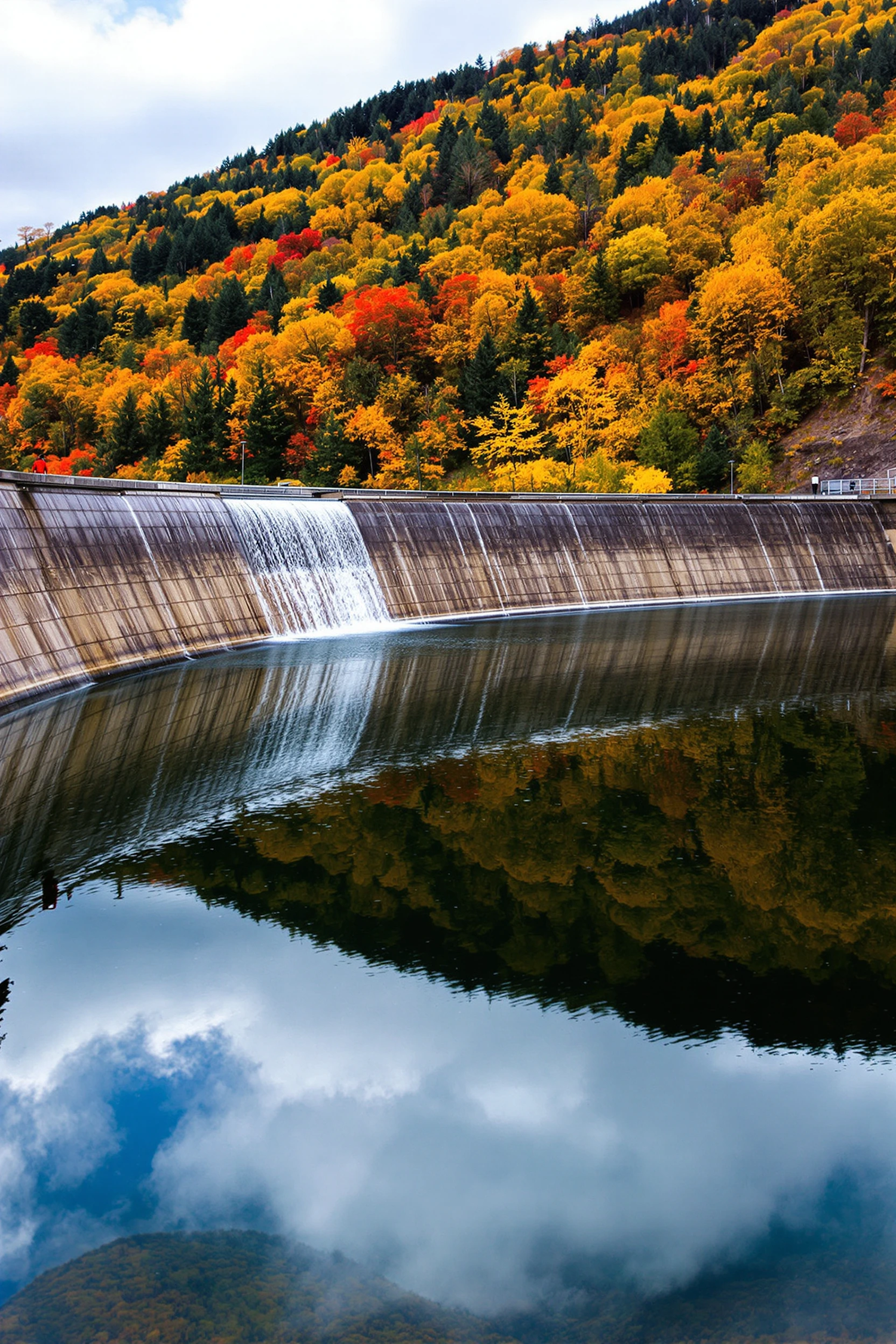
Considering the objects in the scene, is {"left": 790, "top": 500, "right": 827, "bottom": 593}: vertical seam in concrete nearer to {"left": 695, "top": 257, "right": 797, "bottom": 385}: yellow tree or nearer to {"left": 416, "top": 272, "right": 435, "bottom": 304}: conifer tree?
{"left": 695, "top": 257, "right": 797, "bottom": 385}: yellow tree

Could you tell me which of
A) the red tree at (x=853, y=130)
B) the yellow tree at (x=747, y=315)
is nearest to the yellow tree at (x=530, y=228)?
the red tree at (x=853, y=130)

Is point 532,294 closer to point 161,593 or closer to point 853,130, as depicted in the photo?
point 853,130

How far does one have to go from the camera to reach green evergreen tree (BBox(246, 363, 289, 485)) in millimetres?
79500

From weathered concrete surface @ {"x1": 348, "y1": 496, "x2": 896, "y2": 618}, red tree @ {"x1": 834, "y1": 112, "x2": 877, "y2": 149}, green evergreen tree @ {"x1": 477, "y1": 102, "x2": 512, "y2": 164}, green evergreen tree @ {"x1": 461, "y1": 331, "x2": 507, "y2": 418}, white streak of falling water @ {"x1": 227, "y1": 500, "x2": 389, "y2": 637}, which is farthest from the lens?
green evergreen tree @ {"x1": 477, "y1": 102, "x2": 512, "y2": 164}

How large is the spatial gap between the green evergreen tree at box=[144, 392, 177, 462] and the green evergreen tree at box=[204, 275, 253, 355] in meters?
18.9

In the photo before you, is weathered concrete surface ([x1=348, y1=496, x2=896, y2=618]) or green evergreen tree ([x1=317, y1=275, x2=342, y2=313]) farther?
green evergreen tree ([x1=317, y1=275, x2=342, y2=313])

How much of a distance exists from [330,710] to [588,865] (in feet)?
30.7

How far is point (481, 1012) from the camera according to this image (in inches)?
336

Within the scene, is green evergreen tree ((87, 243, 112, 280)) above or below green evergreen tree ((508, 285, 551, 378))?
above

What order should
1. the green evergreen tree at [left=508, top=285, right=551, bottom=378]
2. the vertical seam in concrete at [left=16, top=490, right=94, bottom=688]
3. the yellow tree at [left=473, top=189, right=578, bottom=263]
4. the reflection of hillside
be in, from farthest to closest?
the yellow tree at [left=473, top=189, right=578, bottom=263] < the green evergreen tree at [left=508, top=285, right=551, bottom=378] < the vertical seam in concrete at [left=16, top=490, right=94, bottom=688] < the reflection of hillside

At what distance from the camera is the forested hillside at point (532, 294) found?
7281 cm

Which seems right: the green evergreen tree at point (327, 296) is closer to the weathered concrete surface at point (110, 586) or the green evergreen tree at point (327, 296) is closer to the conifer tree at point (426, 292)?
the conifer tree at point (426, 292)

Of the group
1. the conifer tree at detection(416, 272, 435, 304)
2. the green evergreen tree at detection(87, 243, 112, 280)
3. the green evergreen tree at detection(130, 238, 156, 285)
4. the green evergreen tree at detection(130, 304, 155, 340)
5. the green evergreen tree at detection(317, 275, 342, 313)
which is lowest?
the conifer tree at detection(416, 272, 435, 304)

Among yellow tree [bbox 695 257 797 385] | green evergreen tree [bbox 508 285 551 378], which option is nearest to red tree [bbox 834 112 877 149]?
yellow tree [bbox 695 257 797 385]
